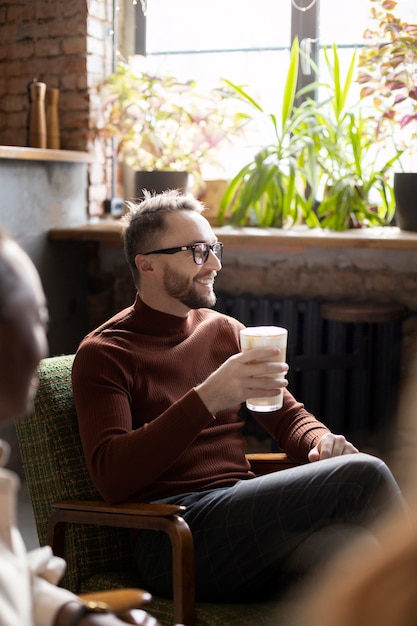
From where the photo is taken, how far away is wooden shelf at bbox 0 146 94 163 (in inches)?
129

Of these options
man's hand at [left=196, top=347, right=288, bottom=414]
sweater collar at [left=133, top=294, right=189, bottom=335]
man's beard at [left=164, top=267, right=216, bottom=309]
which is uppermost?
man's beard at [left=164, top=267, right=216, bottom=309]

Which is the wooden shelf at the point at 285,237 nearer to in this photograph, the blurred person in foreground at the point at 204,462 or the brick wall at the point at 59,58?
the brick wall at the point at 59,58

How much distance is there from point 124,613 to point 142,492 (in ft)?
2.73

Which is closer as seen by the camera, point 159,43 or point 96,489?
point 96,489

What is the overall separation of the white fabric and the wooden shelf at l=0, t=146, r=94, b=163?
2.33m

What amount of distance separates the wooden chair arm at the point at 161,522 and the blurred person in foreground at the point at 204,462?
0.16 ft

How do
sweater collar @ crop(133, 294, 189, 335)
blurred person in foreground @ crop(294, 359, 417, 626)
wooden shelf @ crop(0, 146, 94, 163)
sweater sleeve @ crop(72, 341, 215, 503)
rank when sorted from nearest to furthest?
blurred person in foreground @ crop(294, 359, 417, 626), sweater sleeve @ crop(72, 341, 215, 503), sweater collar @ crop(133, 294, 189, 335), wooden shelf @ crop(0, 146, 94, 163)

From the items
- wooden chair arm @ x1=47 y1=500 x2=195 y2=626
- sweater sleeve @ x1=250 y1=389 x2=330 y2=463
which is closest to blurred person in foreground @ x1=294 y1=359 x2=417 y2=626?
wooden chair arm @ x1=47 y1=500 x2=195 y2=626

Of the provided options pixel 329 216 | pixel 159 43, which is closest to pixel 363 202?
pixel 329 216

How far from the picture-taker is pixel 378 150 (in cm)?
369

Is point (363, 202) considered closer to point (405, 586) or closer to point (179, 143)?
point (179, 143)

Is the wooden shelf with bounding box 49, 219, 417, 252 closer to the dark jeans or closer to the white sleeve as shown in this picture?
the dark jeans

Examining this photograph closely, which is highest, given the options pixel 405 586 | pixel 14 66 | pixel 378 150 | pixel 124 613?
pixel 14 66

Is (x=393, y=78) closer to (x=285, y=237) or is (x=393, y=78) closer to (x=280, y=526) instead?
(x=285, y=237)
